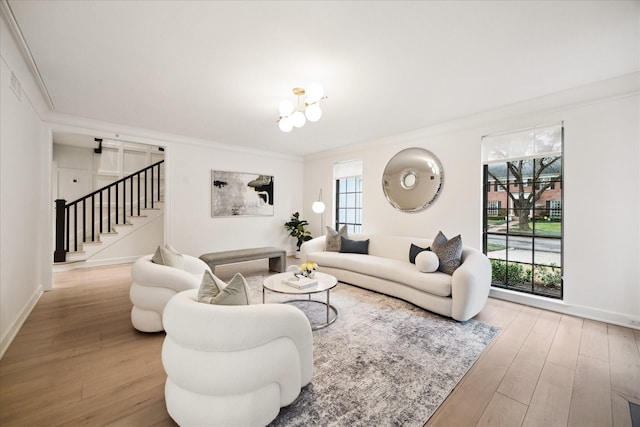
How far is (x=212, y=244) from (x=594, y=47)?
606 cm

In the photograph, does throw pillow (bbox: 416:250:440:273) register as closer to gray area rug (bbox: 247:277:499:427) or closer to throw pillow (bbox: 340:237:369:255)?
gray area rug (bbox: 247:277:499:427)

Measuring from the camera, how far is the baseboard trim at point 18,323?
2333 mm

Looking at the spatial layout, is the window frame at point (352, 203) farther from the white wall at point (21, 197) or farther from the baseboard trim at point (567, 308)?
the white wall at point (21, 197)

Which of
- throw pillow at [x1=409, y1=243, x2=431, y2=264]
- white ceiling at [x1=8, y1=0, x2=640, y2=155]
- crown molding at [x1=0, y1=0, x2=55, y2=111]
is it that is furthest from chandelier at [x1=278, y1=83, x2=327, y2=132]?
throw pillow at [x1=409, y1=243, x2=431, y2=264]

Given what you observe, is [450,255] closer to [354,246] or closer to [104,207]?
[354,246]

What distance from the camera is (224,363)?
1.40m

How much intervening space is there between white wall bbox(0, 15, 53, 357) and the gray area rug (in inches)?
109

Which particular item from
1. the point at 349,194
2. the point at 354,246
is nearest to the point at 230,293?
the point at 354,246

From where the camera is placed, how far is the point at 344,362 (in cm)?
219

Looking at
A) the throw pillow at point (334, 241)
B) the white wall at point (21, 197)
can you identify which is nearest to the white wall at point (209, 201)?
the white wall at point (21, 197)

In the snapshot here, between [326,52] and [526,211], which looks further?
[526,211]

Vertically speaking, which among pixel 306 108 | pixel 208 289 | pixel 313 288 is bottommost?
pixel 313 288

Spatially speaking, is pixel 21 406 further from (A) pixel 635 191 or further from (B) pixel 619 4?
(A) pixel 635 191

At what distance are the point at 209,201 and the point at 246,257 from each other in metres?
1.65
